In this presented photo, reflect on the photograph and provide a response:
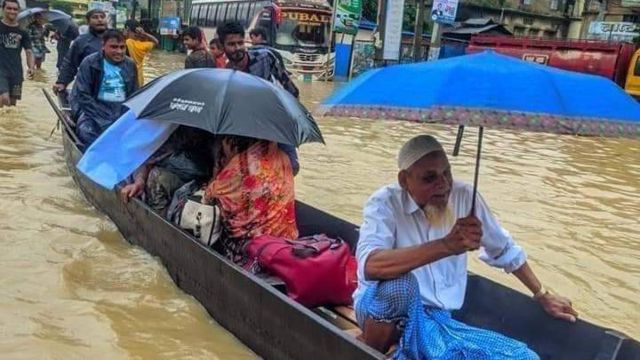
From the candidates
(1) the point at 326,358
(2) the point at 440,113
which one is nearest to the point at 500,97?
(2) the point at 440,113

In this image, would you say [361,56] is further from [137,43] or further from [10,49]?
[10,49]

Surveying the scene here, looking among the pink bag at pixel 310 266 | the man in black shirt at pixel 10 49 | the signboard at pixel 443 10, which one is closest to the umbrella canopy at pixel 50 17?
the man in black shirt at pixel 10 49

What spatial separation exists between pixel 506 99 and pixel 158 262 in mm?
3285

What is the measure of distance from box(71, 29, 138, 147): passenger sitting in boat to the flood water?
32.1 inches

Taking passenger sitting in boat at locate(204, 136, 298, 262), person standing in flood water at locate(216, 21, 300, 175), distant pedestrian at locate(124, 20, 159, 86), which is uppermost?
person standing in flood water at locate(216, 21, 300, 175)

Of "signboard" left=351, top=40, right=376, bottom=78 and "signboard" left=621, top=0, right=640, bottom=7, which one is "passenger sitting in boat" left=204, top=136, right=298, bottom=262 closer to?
"signboard" left=351, top=40, right=376, bottom=78

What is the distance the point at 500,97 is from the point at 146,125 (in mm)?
Answer: 2843

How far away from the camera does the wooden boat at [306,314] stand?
2902 mm

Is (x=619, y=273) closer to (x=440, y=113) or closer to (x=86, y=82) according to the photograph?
(x=440, y=113)

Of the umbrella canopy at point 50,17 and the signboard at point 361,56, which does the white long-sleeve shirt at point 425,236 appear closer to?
the umbrella canopy at point 50,17

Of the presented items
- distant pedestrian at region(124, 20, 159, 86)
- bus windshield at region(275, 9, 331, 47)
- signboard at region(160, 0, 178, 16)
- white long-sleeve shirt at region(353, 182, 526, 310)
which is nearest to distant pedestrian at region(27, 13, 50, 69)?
distant pedestrian at region(124, 20, 159, 86)

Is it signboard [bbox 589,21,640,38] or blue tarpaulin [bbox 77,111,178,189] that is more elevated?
signboard [bbox 589,21,640,38]

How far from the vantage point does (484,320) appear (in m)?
3.52

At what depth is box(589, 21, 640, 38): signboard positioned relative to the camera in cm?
2673
